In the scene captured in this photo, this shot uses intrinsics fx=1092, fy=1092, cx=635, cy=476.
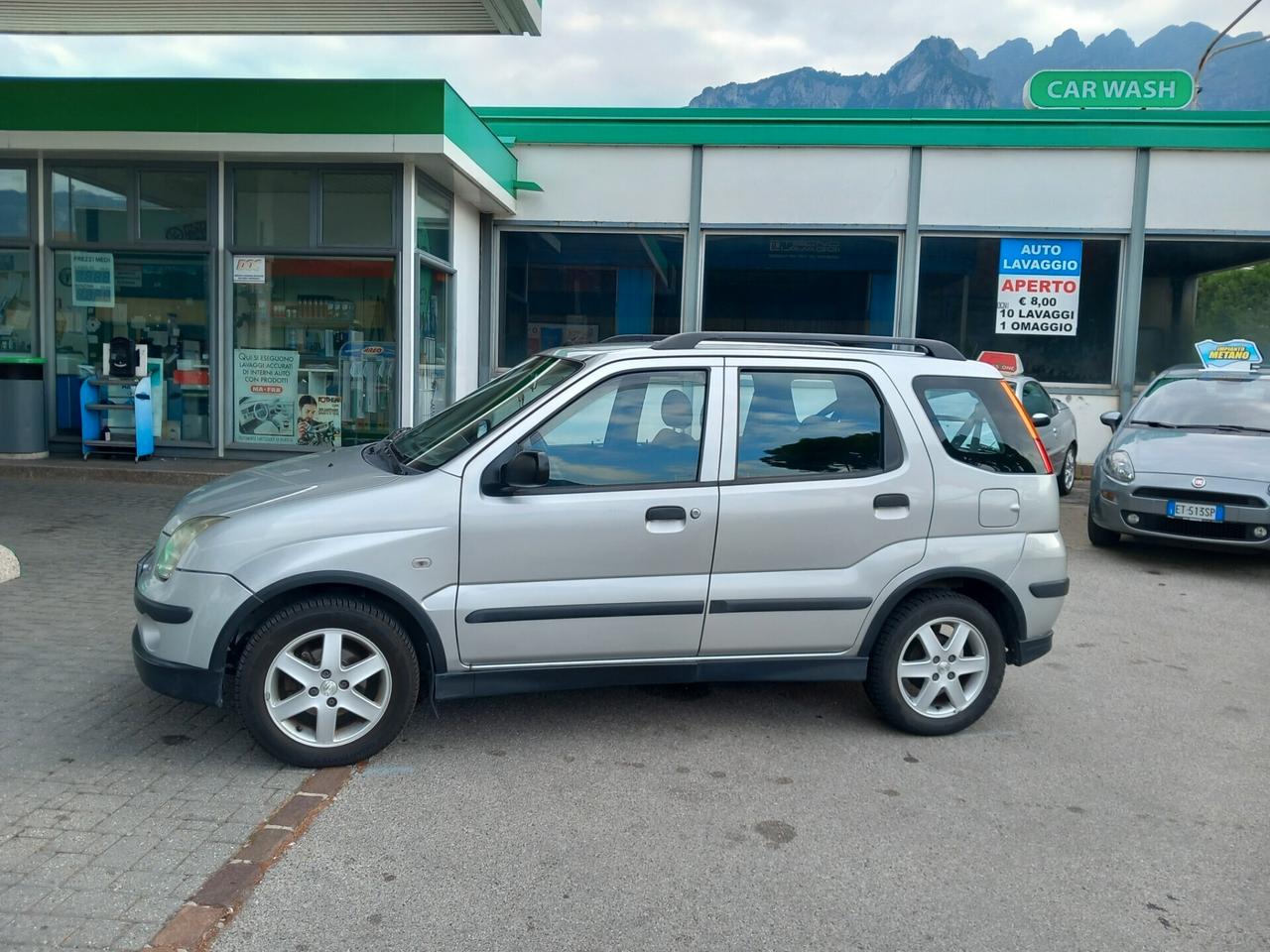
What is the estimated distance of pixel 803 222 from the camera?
1527cm

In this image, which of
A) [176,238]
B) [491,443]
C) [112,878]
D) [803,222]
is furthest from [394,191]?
[112,878]

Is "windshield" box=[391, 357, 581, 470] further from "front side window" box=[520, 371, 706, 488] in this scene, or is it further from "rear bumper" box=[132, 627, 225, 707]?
"rear bumper" box=[132, 627, 225, 707]

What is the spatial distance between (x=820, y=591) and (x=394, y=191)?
9.01 metres

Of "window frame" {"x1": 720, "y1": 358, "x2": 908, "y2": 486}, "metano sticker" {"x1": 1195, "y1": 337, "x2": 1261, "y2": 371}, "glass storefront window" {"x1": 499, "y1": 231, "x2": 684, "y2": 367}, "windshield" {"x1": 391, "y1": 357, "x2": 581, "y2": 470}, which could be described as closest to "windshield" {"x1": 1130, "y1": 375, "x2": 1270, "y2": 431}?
"metano sticker" {"x1": 1195, "y1": 337, "x2": 1261, "y2": 371}

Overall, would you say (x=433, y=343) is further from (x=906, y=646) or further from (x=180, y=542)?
(x=906, y=646)

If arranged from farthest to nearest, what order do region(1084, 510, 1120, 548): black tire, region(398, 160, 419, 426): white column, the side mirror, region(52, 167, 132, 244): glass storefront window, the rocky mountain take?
the rocky mountain → region(52, 167, 132, 244): glass storefront window → region(398, 160, 419, 426): white column → region(1084, 510, 1120, 548): black tire → the side mirror

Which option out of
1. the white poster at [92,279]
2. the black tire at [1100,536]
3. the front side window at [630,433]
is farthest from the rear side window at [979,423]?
the white poster at [92,279]

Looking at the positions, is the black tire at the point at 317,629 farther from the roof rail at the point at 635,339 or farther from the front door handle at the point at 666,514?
the roof rail at the point at 635,339

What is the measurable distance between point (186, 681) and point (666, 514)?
2.03 m

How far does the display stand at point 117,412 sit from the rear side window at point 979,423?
9919 mm

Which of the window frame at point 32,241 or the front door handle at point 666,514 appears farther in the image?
the window frame at point 32,241

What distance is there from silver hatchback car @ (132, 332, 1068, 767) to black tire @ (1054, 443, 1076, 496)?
354 inches

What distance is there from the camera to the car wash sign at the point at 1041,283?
15.2 meters

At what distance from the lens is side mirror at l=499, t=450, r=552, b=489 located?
14.3 feet
